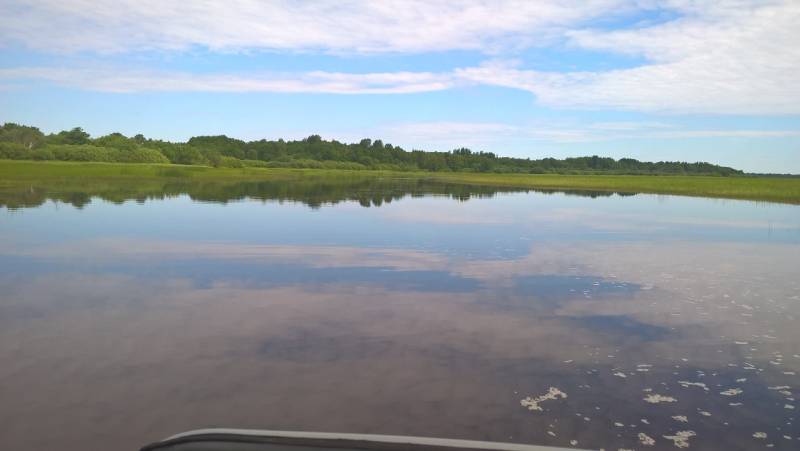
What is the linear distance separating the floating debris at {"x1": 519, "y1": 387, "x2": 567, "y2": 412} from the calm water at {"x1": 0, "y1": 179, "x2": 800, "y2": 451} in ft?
0.10

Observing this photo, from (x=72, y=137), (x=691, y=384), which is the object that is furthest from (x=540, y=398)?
(x=72, y=137)

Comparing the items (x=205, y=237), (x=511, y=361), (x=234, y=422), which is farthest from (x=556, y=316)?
(x=205, y=237)

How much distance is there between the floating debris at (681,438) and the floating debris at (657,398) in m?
0.82

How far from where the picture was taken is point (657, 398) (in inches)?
289

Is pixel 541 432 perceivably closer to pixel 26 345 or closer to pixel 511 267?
pixel 26 345

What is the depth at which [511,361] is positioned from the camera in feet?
28.3

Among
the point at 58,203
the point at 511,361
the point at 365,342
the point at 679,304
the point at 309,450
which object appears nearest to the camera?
the point at 309,450

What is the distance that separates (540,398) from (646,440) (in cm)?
139

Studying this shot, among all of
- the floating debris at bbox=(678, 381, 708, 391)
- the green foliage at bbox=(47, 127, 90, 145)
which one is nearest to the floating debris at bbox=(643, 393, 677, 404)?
the floating debris at bbox=(678, 381, 708, 391)

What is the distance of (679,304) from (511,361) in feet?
19.4

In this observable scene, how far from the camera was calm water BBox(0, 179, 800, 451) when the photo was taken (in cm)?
654

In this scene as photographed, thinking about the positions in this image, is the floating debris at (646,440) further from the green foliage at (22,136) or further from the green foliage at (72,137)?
the green foliage at (72,137)

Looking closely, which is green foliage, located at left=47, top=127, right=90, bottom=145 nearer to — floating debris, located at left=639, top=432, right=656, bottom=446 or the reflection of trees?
the reflection of trees

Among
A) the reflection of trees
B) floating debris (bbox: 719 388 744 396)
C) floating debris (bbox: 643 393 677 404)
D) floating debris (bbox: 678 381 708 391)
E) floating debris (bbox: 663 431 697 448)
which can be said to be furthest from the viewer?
the reflection of trees
